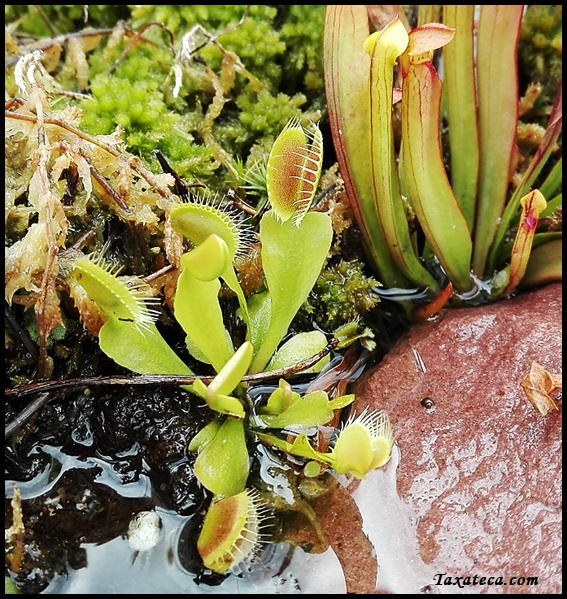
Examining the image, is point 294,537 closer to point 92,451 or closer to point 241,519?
point 241,519

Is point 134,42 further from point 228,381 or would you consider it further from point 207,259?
point 228,381

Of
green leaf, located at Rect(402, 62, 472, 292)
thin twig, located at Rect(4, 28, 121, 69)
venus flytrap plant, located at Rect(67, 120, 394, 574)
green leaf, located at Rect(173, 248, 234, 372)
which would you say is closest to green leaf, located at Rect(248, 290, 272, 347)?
venus flytrap plant, located at Rect(67, 120, 394, 574)

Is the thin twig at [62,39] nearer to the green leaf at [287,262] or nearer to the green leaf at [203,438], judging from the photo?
the green leaf at [287,262]

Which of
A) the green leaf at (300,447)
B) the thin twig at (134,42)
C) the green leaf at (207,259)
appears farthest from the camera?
the thin twig at (134,42)

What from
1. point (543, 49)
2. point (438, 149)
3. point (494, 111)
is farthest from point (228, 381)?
point (543, 49)

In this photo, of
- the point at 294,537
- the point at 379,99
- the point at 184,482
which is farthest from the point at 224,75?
the point at 294,537

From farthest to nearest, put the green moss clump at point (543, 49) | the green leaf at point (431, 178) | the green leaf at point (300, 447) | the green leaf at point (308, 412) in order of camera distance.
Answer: the green moss clump at point (543, 49)
the green leaf at point (431, 178)
the green leaf at point (308, 412)
the green leaf at point (300, 447)

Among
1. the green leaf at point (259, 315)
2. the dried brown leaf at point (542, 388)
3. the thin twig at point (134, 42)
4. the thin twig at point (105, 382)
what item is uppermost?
the thin twig at point (134, 42)

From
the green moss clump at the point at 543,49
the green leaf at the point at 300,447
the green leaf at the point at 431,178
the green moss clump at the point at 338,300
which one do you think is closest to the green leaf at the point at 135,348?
the green leaf at the point at 300,447
